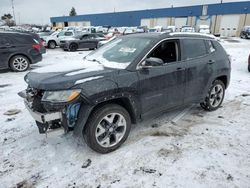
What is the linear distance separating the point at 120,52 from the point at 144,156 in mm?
1830

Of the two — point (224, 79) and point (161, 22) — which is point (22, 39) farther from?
point (161, 22)

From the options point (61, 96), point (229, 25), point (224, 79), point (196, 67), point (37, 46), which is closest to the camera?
point (61, 96)

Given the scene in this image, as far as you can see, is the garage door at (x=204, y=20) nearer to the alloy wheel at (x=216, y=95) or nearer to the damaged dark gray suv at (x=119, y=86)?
the alloy wheel at (x=216, y=95)

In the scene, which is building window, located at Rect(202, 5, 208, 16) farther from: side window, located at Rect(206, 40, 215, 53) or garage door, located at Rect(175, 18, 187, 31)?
side window, located at Rect(206, 40, 215, 53)

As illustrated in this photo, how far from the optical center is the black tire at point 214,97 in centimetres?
492

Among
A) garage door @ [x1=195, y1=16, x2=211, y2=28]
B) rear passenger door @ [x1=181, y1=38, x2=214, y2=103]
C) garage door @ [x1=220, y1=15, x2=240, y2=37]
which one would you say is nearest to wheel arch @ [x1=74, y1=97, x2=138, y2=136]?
rear passenger door @ [x1=181, y1=38, x2=214, y2=103]

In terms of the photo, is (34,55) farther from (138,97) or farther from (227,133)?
(227,133)

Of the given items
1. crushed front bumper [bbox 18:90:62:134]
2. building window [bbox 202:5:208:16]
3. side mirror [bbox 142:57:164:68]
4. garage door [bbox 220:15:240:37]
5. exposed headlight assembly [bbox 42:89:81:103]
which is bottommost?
crushed front bumper [bbox 18:90:62:134]

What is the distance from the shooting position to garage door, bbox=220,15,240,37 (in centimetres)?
4138

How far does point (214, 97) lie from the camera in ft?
16.6


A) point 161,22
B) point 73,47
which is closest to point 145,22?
point 161,22

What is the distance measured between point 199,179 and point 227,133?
154 centimetres

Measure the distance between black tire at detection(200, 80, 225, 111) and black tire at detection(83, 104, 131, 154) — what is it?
231 cm

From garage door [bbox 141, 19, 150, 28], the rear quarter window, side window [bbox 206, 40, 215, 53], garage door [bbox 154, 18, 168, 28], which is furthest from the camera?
garage door [bbox 141, 19, 150, 28]
